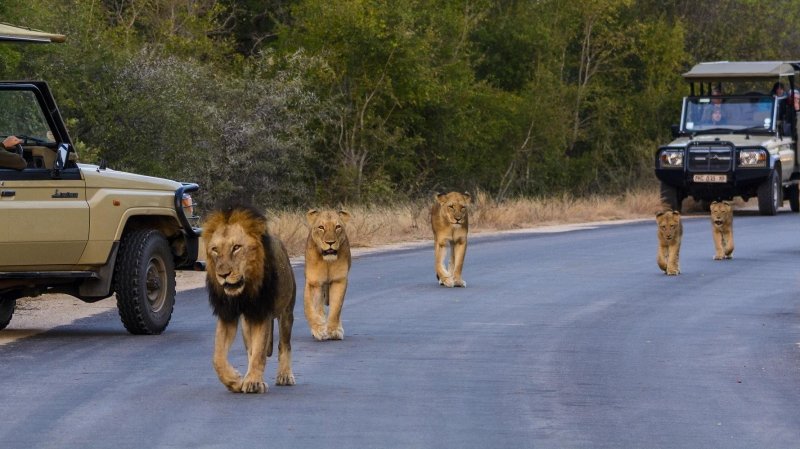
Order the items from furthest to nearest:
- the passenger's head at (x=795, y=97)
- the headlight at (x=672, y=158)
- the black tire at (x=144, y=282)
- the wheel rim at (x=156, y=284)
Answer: the passenger's head at (x=795, y=97)
the headlight at (x=672, y=158)
the wheel rim at (x=156, y=284)
the black tire at (x=144, y=282)

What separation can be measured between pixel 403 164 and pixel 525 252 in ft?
45.5

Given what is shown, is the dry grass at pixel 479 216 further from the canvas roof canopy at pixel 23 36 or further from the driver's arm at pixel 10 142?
the driver's arm at pixel 10 142

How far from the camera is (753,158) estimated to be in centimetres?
3067

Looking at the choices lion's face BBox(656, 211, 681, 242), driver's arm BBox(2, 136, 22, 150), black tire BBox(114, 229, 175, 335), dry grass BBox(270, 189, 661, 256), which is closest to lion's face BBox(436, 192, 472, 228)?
lion's face BBox(656, 211, 681, 242)

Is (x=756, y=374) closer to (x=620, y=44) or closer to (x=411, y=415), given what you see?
(x=411, y=415)

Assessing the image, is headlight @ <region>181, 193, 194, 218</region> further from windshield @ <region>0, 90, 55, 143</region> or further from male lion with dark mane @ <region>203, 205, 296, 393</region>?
male lion with dark mane @ <region>203, 205, 296, 393</region>

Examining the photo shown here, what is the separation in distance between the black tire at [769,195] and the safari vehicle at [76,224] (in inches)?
786

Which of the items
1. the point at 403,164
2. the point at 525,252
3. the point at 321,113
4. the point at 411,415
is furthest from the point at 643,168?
the point at 411,415

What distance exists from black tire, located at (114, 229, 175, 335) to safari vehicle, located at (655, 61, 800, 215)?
64.1 ft

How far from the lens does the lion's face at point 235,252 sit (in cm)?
896

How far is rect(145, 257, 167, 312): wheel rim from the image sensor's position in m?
12.7

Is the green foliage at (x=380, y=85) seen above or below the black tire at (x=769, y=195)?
above

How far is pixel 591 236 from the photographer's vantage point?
84.7 feet

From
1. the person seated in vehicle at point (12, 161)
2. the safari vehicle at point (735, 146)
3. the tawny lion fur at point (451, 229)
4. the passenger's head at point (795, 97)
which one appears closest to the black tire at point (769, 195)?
the safari vehicle at point (735, 146)
